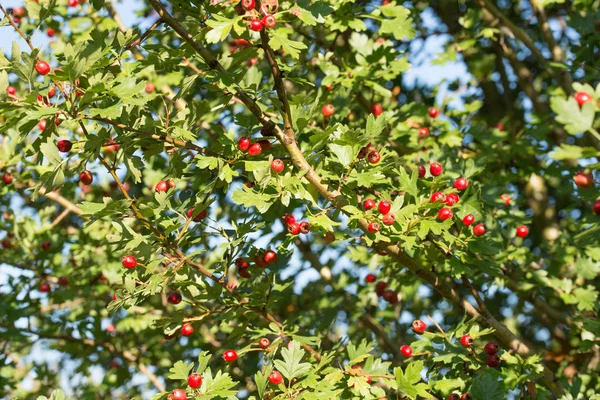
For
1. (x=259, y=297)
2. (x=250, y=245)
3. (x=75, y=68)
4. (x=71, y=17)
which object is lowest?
(x=259, y=297)

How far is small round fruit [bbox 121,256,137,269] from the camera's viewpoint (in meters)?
2.62

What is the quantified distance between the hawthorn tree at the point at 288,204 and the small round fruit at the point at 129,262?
0.03 meters

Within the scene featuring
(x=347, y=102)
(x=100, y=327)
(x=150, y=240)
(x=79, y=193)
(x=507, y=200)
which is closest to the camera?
(x=150, y=240)

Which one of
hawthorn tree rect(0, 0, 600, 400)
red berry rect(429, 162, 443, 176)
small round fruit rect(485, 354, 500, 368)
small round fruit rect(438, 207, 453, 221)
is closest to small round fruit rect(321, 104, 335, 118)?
hawthorn tree rect(0, 0, 600, 400)

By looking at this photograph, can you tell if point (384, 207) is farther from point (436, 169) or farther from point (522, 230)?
point (522, 230)

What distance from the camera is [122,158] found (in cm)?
269

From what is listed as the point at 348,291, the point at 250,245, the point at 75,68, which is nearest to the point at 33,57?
the point at 75,68

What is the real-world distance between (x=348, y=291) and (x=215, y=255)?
1086 millimetres

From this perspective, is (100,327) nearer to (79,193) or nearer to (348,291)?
(79,193)

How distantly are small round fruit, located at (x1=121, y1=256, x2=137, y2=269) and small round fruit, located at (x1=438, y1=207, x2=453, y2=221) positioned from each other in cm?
129

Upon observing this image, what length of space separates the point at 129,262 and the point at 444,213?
51.9 inches

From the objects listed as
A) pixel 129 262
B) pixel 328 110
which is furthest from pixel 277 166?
pixel 328 110

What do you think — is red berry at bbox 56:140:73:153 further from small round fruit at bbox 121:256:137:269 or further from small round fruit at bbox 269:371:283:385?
small round fruit at bbox 269:371:283:385

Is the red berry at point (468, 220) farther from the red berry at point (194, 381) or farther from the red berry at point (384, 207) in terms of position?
the red berry at point (194, 381)
